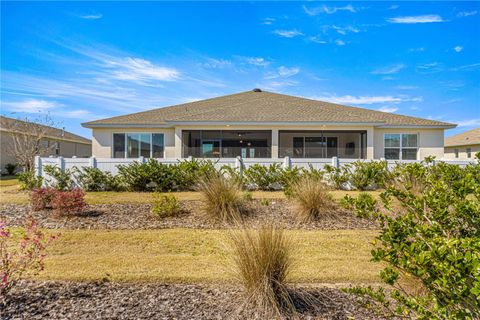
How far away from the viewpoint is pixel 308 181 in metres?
8.01

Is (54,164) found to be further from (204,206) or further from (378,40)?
(378,40)

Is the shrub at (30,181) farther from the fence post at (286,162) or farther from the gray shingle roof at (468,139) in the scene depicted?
the gray shingle roof at (468,139)

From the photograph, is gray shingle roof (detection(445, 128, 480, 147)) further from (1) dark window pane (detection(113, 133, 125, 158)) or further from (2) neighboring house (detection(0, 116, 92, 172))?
(2) neighboring house (detection(0, 116, 92, 172))

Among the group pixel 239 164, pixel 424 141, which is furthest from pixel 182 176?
pixel 424 141

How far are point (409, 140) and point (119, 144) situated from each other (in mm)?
17760

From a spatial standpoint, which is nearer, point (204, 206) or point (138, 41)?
point (204, 206)

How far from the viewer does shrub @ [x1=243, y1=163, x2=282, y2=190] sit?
39.0ft

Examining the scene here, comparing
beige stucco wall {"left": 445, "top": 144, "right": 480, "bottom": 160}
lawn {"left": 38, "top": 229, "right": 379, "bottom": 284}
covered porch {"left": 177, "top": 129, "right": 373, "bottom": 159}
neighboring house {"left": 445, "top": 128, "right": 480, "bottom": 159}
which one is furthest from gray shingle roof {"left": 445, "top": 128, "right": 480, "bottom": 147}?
lawn {"left": 38, "top": 229, "right": 379, "bottom": 284}

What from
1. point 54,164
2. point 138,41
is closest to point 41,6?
point 138,41

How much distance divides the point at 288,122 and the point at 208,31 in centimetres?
652

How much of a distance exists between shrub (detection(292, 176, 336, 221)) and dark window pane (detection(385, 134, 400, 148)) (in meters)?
11.2

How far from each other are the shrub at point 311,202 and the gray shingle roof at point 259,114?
8.54 meters

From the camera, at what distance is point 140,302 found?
3.47 m

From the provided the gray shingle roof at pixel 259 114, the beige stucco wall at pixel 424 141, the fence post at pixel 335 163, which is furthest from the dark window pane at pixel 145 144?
the beige stucco wall at pixel 424 141
